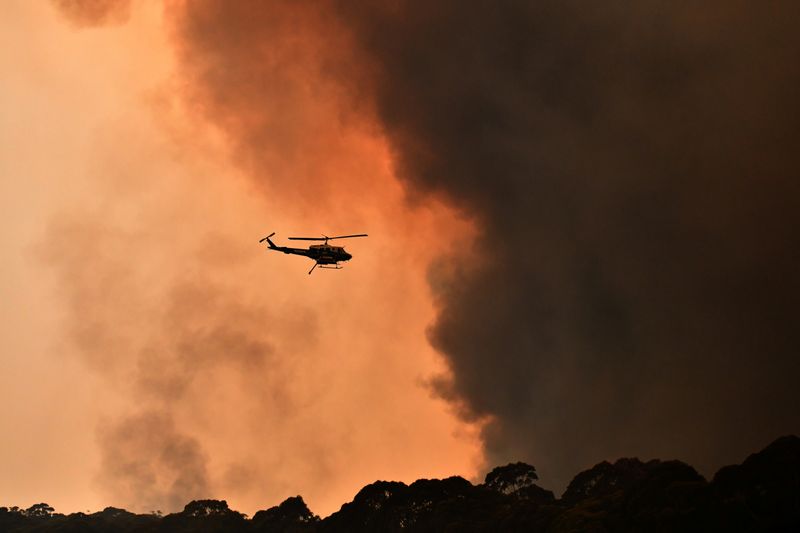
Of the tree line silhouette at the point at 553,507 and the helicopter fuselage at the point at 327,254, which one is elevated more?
the helicopter fuselage at the point at 327,254


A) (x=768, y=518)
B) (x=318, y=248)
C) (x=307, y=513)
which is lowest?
(x=768, y=518)

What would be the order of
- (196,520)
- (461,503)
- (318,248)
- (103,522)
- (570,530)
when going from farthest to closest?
(103,522) < (196,520) < (461,503) < (318,248) < (570,530)

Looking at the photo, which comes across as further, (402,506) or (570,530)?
(402,506)

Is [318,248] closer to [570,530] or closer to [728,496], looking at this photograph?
[570,530]

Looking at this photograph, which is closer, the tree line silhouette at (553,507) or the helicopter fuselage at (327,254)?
the tree line silhouette at (553,507)

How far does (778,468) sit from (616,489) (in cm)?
3846

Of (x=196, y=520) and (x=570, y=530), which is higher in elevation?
(x=196, y=520)

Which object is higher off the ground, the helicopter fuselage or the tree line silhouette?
the helicopter fuselage

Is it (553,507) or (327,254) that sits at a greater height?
(327,254)

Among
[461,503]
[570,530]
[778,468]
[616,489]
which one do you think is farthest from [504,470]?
[778,468]

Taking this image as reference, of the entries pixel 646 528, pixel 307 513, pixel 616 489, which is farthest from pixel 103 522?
pixel 646 528

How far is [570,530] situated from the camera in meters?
101

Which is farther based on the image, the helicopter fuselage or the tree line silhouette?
the helicopter fuselage

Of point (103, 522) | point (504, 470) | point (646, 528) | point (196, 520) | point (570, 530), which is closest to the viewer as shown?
point (646, 528)
